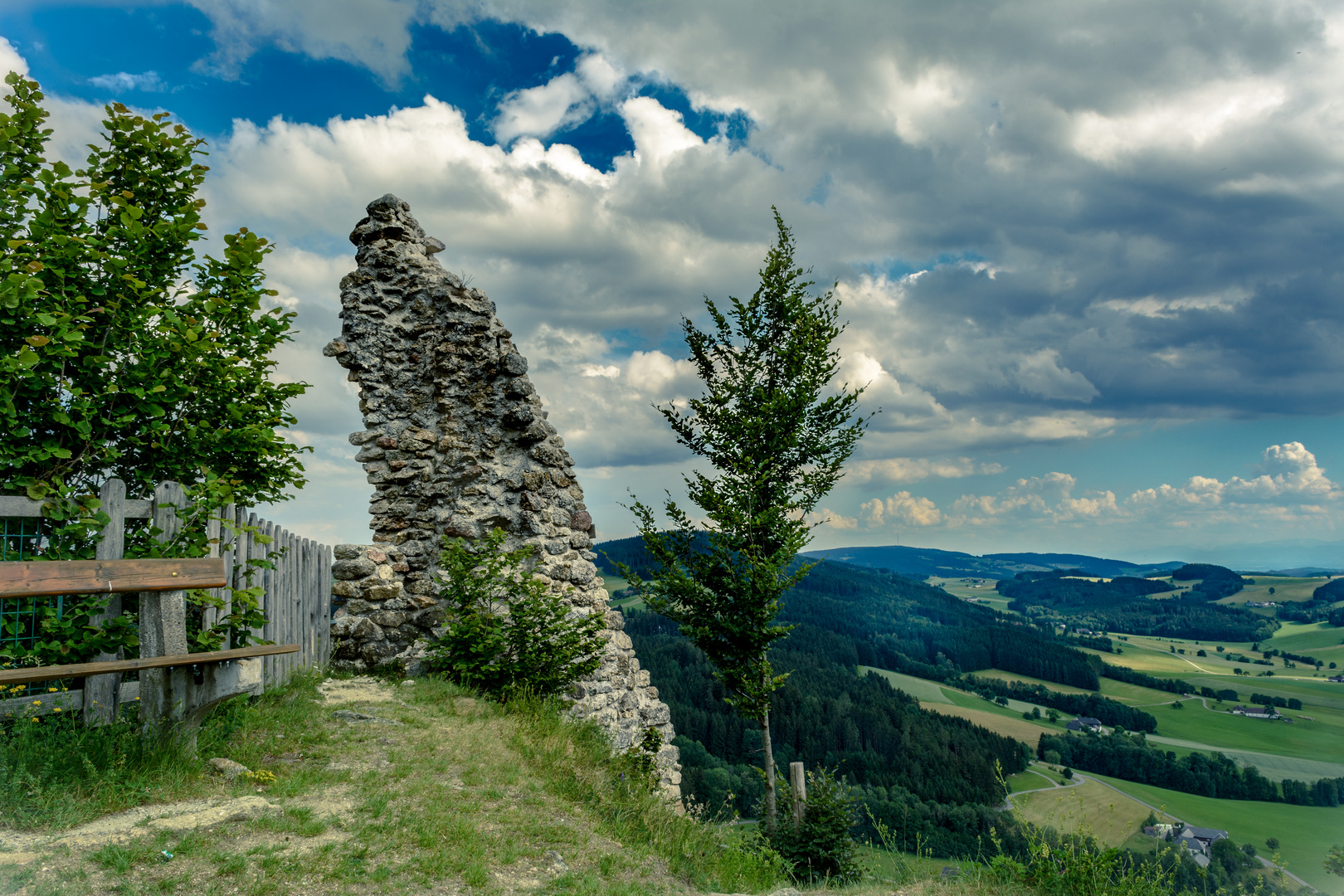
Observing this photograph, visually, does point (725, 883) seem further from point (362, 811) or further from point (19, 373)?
point (19, 373)

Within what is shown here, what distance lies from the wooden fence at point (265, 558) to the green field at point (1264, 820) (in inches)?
1963

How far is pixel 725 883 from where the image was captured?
4.98 meters

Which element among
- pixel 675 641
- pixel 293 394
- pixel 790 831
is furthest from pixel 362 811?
pixel 675 641

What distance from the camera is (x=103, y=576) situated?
163 inches

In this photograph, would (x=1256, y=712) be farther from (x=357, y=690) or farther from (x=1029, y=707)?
(x=357, y=690)

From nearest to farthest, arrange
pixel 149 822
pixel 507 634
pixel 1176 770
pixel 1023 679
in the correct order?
1. pixel 149 822
2. pixel 507 634
3. pixel 1176 770
4. pixel 1023 679

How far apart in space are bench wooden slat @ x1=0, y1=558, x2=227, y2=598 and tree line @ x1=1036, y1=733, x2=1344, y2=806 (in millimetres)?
62136

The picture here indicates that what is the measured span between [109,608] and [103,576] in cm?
109

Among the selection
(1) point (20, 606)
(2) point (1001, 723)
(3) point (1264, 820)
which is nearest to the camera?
(1) point (20, 606)

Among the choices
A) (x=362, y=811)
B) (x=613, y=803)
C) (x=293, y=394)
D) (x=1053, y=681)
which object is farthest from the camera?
(x=1053, y=681)

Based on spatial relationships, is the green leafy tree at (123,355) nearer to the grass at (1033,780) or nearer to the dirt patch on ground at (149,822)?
the dirt patch on ground at (149,822)

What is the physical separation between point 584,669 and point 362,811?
11.7ft

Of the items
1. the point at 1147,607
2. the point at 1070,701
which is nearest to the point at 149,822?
the point at 1070,701

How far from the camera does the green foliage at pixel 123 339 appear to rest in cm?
477
